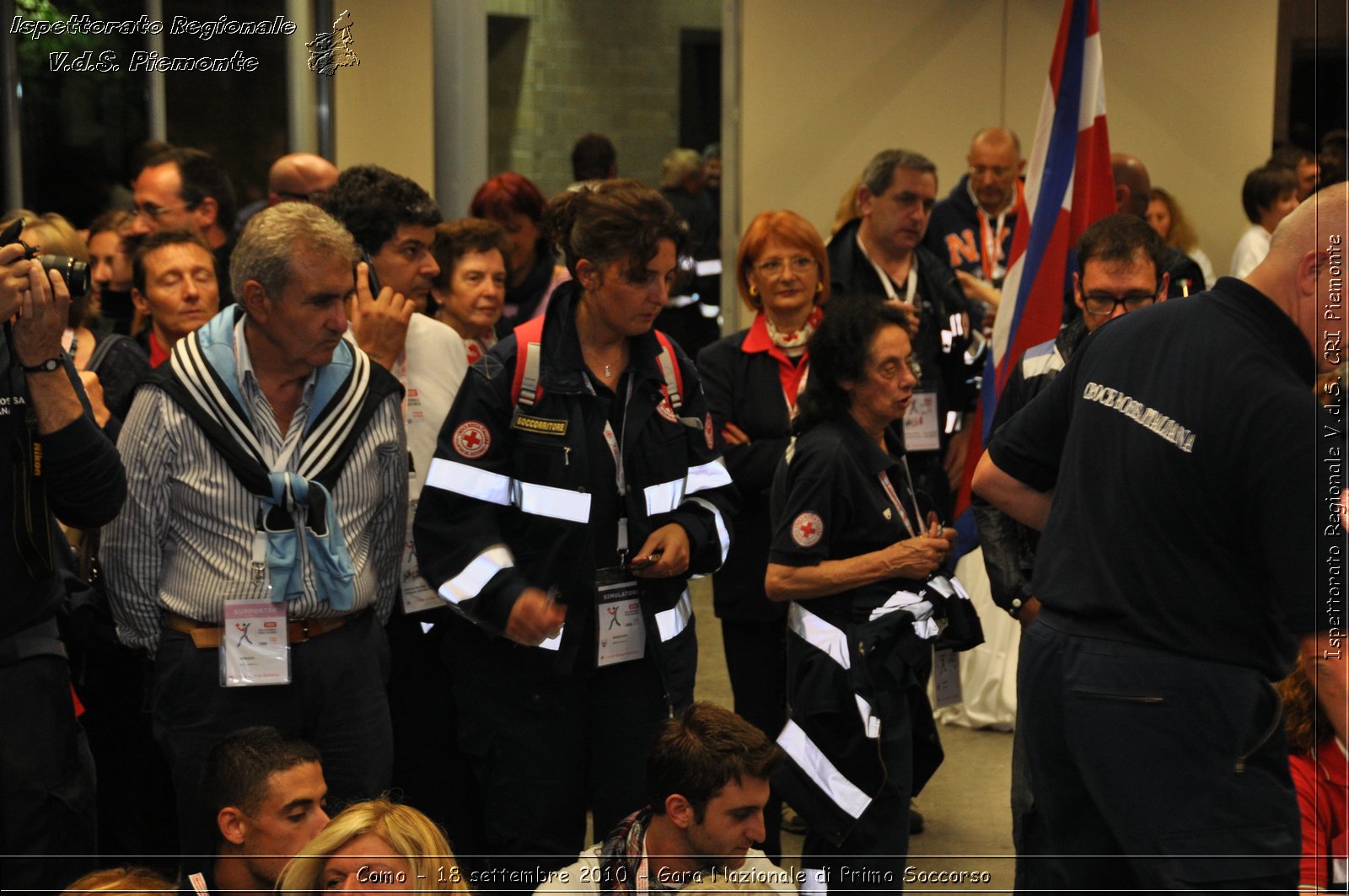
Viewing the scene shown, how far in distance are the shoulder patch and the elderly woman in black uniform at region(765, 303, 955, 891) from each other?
2.66 feet

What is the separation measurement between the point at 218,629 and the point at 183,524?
25 cm

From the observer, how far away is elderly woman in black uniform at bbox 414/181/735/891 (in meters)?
3.11

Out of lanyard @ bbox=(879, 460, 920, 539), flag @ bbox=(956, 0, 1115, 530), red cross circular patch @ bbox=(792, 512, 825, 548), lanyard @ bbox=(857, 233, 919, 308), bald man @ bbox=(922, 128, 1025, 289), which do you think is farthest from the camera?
bald man @ bbox=(922, 128, 1025, 289)

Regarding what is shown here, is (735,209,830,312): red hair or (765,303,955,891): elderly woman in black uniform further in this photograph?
(735,209,830,312): red hair

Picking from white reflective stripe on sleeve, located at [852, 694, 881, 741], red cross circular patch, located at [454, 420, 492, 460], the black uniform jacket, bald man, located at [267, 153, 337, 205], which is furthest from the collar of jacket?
bald man, located at [267, 153, 337, 205]

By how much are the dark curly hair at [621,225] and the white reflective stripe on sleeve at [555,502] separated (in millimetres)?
502

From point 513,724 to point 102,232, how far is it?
284cm

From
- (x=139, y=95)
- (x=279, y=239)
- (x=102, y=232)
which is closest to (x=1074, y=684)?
(x=279, y=239)

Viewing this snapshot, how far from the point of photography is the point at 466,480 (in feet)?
10.1

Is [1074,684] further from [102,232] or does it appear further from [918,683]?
[102,232]

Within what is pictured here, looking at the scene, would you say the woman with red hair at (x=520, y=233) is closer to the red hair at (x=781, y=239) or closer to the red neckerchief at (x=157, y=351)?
the red hair at (x=781, y=239)

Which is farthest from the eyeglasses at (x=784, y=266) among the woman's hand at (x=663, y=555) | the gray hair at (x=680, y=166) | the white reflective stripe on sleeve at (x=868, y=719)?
the gray hair at (x=680, y=166)

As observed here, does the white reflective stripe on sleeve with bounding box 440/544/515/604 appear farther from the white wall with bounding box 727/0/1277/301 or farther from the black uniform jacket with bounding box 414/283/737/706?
the white wall with bounding box 727/0/1277/301

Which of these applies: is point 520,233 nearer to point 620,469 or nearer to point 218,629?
point 620,469
